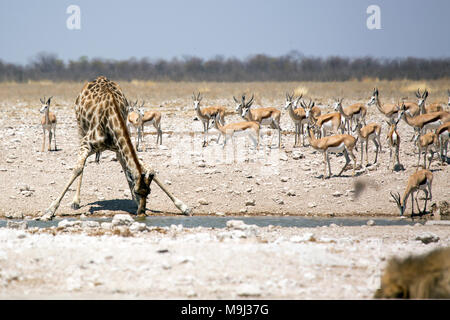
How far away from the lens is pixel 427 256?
6.09 meters

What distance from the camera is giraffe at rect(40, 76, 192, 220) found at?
1077cm

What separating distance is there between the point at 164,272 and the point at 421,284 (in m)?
2.33

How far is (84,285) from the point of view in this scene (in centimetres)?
632

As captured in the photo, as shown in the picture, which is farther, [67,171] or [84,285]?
[67,171]

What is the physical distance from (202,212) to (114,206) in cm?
152

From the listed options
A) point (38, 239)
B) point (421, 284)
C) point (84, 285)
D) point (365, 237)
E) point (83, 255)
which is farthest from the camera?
point (365, 237)

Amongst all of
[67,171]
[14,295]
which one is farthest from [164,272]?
[67,171]

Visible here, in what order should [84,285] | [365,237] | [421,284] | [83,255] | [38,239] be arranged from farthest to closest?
[365,237]
[38,239]
[83,255]
[84,285]
[421,284]

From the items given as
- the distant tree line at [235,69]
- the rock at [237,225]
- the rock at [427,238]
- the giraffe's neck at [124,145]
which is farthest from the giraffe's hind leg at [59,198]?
the distant tree line at [235,69]

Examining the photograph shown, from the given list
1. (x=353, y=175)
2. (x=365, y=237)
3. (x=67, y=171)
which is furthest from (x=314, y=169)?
(x=365, y=237)

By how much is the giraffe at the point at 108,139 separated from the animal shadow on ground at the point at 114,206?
335mm

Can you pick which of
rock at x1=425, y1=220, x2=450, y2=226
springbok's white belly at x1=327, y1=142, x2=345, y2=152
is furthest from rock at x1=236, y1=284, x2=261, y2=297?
springbok's white belly at x1=327, y1=142, x2=345, y2=152

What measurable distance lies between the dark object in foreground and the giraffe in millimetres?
5362
